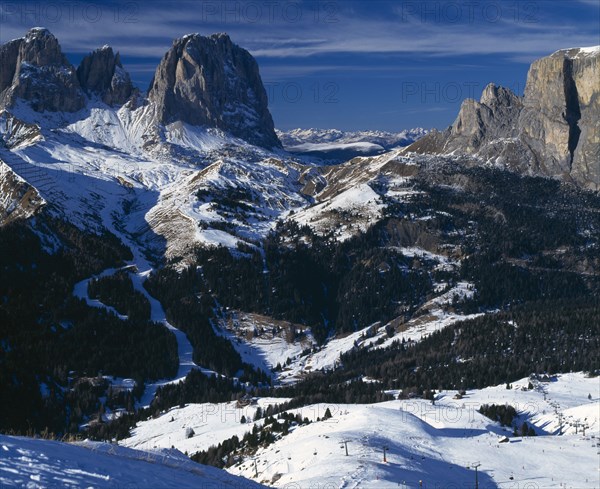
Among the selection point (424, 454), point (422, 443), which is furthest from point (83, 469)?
point (422, 443)

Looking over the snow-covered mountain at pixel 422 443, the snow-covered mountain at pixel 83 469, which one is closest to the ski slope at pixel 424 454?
the snow-covered mountain at pixel 422 443

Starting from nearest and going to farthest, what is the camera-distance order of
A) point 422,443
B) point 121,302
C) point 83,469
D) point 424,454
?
point 83,469
point 424,454
point 422,443
point 121,302

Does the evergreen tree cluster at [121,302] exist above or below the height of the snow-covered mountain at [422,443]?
below

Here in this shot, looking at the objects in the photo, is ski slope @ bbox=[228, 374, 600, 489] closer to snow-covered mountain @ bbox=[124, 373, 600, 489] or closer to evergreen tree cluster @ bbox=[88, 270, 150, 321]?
snow-covered mountain @ bbox=[124, 373, 600, 489]

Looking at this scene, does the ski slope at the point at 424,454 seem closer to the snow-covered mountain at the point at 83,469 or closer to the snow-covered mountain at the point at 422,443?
the snow-covered mountain at the point at 422,443

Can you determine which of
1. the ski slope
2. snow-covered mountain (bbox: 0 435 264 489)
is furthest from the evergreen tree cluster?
snow-covered mountain (bbox: 0 435 264 489)

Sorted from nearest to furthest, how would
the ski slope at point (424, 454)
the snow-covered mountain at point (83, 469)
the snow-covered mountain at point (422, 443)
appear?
the snow-covered mountain at point (83, 469) < the ski slope at point (424, 454) < the snow-covered mountain at point (422, 443)

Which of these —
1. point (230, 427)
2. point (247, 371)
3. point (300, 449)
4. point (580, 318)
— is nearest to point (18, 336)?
point (247, 371)

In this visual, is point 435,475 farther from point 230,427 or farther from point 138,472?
point 230,427

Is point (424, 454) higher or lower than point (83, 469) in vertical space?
lower

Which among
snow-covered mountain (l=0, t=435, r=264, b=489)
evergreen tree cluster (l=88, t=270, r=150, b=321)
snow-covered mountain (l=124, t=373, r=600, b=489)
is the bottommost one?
evergreen tree cluster (l=88, t=270, r=150, b=321)

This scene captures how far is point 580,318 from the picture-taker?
18738cm

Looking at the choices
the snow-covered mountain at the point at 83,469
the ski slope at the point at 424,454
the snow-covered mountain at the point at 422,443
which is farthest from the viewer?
the snow-covered mountain at the point at 422,443

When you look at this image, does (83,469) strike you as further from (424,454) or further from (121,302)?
(121,302)
